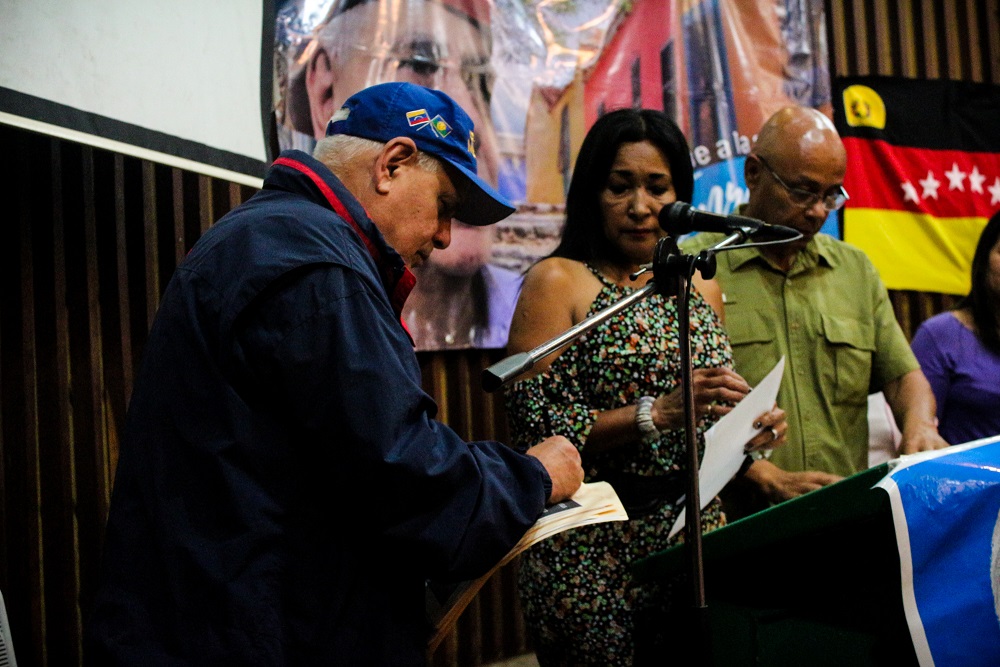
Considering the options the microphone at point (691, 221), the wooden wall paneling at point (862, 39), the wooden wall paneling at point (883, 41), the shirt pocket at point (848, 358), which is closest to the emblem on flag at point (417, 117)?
the microphone at point (691, 221)

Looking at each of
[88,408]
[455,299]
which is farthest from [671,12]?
[88,408]

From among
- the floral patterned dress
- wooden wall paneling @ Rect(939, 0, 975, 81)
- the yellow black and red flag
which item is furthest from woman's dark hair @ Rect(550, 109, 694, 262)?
wooden wall paneling @ Rect(939, 0, 975, 81)

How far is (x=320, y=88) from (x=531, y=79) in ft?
2.66

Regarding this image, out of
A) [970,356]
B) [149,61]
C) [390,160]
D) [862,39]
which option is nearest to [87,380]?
[149,61]

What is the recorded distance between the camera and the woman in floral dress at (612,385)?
65.0 inches

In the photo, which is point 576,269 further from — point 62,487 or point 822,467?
point 62,487

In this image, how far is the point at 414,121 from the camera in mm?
1253

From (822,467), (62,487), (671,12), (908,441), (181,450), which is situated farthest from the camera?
(671,12)

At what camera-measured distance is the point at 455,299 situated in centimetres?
319

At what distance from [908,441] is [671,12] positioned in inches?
85.4

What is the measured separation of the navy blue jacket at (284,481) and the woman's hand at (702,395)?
624 mm

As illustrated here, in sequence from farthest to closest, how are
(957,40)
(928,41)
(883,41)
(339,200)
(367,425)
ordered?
(957,40) < (928,41) < (883,41) < (339,200) < (367,425)

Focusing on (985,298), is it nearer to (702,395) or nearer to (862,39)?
(702,395)

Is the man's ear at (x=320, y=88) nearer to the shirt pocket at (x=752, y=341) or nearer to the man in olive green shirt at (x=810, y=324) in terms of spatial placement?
the man in olive green shirt at (x=810, y=324)
